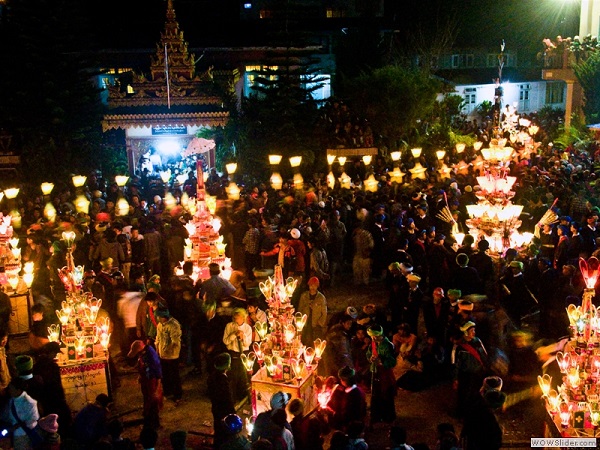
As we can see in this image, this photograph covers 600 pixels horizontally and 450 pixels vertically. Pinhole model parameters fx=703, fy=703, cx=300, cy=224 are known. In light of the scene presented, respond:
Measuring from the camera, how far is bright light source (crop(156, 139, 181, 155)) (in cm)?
2608

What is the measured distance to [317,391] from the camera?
8414 mm

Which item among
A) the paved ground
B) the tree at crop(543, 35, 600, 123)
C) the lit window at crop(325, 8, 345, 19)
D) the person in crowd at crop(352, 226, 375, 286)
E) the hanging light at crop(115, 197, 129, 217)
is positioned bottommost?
the paved ground

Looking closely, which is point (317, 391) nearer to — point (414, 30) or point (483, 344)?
point (483, 344)

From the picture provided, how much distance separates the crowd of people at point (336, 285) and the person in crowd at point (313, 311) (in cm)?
3

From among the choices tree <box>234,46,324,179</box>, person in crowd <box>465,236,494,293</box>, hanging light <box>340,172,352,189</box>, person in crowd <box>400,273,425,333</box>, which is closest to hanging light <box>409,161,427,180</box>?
hanging light <box>340,172,352,189</box>

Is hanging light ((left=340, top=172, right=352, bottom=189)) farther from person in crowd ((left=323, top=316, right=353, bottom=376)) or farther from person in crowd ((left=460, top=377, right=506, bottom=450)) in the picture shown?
person in crowd ((left=460, top=377, right=506, bottom=450))

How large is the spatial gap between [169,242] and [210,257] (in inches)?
→ 83.7

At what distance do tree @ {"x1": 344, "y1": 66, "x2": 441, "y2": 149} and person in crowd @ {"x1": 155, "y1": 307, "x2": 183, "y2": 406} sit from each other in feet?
60.8

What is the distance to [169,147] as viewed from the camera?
26.5 metres

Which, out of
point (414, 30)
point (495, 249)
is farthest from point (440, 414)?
point (414, 30)

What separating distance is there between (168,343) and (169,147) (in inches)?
706

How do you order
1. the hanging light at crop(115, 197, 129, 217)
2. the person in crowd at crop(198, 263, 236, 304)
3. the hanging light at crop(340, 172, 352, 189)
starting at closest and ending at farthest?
the person in crowd at crop(198, 263, 236, 304), the hanging light at crop(115, 197, 129, 217), the hanging light at crop(340, 172, 352, 189)

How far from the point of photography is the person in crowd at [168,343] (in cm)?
945

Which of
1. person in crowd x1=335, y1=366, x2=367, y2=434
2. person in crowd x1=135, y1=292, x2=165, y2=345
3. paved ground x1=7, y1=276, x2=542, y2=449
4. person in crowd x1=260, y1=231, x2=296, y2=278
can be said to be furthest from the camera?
person in crowd x1=260, y1=231, x2=296, y2=278
